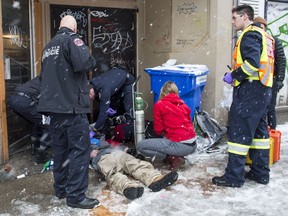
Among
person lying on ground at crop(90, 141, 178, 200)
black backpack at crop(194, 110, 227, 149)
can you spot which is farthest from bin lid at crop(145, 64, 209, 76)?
person lying on ground at crop(90, 141, 178, 200)

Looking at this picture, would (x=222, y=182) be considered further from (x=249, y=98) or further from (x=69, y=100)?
(x=69, y=100)

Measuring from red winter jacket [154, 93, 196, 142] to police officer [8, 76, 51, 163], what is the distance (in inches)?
64.3

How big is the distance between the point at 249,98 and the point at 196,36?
2825 millimetres

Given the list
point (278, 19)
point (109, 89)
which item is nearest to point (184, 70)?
point (109, 89)

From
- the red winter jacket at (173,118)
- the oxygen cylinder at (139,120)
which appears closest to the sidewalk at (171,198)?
the red winter jacket at (173,118)

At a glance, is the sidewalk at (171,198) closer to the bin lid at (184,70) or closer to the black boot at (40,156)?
the black boot at (40,156)

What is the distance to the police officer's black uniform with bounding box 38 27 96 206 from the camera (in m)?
3.56

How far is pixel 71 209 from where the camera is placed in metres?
3.72

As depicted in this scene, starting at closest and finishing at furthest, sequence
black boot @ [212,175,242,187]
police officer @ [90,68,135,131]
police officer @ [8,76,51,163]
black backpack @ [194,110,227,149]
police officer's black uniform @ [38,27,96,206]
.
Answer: police officer's black uniform @ [38,27,96,206], black boot @ [212,175,242,187], police officer @ [8,76,51,163], police officer @ [90,68,135,131], black backpack @ [194,110,227,149]

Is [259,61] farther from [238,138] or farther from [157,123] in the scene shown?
[157,123]

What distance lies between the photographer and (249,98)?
13.6 ft

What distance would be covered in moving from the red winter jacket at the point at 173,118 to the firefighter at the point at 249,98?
66 cm

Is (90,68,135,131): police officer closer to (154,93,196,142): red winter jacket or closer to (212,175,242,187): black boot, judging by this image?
(154,93,196,142): red winter jacket

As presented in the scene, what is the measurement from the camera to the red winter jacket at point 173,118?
4.69 metres
